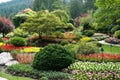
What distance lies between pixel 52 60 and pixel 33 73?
123cm

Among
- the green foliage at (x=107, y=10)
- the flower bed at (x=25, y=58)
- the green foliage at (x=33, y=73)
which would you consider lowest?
the flower bed at (x=25, y=58)

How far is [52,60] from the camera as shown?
16.4 metres

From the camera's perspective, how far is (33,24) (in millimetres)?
33219

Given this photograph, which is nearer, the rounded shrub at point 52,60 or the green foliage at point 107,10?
the rounded shrub at point 52,60

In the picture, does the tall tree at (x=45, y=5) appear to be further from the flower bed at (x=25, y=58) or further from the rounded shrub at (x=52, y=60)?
the rounded shrub at (x=52, y=60)

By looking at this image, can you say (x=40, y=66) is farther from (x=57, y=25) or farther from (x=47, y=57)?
(x=57, y=25)

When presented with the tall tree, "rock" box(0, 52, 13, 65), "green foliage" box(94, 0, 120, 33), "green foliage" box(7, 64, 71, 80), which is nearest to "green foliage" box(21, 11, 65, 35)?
"rock" box(0, 52, 13, 65)

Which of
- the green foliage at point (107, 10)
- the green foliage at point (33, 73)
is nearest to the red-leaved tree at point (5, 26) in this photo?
the green foliage at point (107, 10)

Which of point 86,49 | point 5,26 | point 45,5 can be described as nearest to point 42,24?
point 5,26

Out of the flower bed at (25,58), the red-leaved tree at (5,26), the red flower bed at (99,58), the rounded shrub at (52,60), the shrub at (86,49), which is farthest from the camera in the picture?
the red-leaved tree at (5,26)

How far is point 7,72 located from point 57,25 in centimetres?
1718

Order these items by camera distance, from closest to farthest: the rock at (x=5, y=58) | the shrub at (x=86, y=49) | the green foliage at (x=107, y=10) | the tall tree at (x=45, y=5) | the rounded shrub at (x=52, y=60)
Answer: the rounded shrub at (x=52, y=60)
the green foliage at (x=107, y=10)
the rock at (x=5, y=58)
the shrub at (x=86, y=49)
the tall tree at (x=45, y=5)

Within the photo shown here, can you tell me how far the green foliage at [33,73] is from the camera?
15.0m

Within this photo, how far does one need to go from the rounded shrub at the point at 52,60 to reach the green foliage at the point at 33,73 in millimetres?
380
